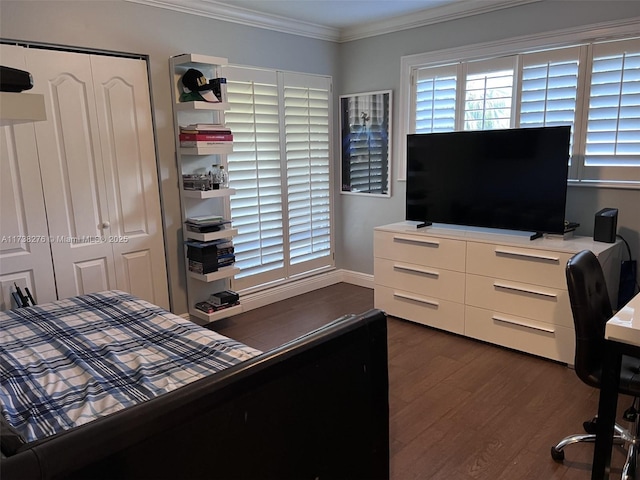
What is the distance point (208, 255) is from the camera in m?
3.42

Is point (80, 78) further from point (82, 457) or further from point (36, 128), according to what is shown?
point (82, 457)

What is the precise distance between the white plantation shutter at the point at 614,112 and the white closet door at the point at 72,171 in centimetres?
330

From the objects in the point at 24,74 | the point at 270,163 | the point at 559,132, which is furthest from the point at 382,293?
the point at 24,74

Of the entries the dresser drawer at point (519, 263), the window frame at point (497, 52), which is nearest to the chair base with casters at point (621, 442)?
the dresser drawer at point (519, 263)

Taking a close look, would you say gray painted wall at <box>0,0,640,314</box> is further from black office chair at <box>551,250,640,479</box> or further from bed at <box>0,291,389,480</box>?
bed at <box>0,291,389,480</box>

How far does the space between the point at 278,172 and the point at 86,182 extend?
1625mm

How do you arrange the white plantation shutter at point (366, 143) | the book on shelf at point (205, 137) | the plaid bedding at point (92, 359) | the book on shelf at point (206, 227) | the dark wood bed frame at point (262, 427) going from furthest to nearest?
the white plantation shutter at point (366, 143) < the book on shelf at point (206, 227) < the book on shelf at point (205, 137) < the plaid bedding at point (92, 359) < the dark wood bed frame at point (262, 427)

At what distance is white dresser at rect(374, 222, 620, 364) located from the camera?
2.88m

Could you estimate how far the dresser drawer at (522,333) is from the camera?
2.87m

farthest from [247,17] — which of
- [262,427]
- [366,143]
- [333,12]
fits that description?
[262,427]

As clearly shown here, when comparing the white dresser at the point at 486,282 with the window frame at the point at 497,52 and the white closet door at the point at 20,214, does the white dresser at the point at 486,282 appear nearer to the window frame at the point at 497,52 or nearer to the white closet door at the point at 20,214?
the window frame at the point at 497,52

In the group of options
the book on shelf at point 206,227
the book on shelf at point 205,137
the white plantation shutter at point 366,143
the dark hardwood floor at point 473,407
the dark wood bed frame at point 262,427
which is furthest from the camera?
the white plantation shutter at point 366,143

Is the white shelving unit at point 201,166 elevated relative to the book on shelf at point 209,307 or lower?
elevated

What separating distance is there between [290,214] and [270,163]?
1.72 feet
